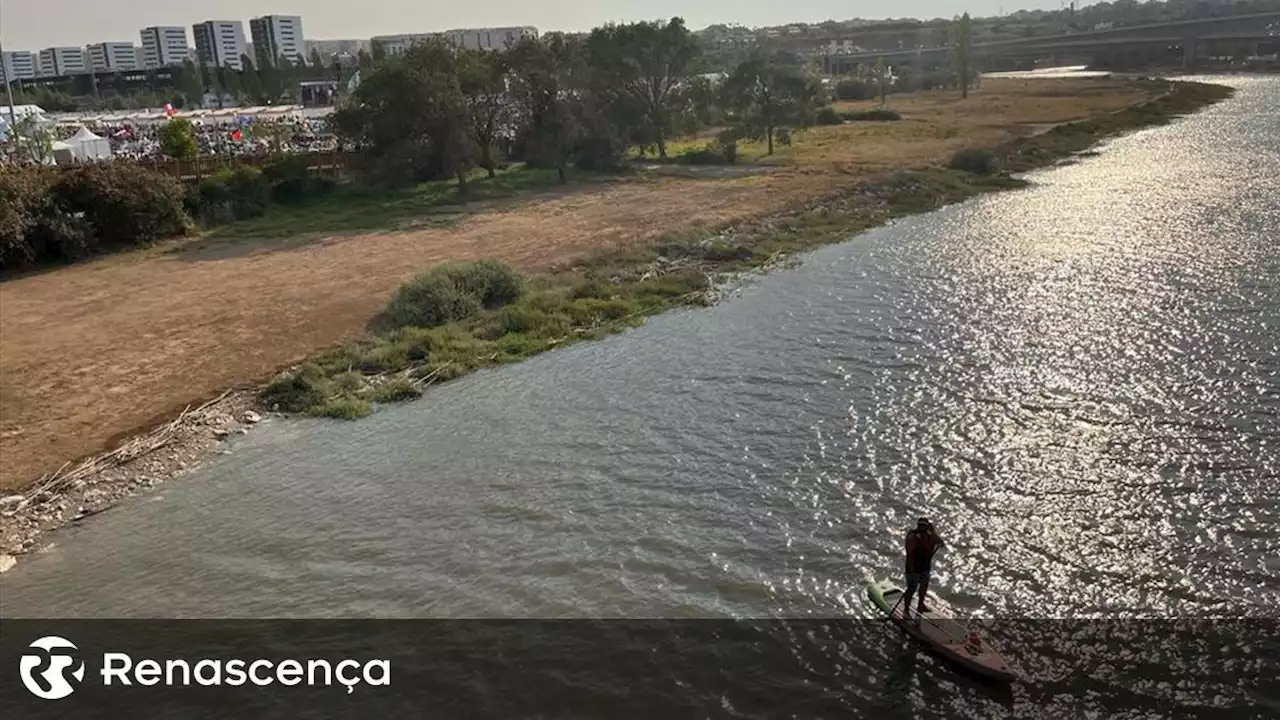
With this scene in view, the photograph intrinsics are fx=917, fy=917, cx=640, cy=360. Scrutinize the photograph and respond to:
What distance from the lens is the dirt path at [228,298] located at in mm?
28828

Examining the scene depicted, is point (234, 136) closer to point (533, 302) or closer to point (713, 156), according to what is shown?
point (713, 156)

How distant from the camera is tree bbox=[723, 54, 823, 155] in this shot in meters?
85.2

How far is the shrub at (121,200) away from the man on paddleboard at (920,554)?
52306 mm

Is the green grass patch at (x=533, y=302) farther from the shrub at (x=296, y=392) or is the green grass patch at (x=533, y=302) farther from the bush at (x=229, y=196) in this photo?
the bush at (x=229, y=196)

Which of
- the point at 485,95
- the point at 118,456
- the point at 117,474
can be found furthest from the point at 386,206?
the point at 117,474

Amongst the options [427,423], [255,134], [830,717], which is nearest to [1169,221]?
[427,423]

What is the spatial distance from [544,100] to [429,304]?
4057 cm

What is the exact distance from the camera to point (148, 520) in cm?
2217

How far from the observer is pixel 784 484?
21.7 m

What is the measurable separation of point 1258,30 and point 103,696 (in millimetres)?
218368

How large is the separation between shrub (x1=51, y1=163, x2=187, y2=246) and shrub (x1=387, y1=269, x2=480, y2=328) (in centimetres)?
2593

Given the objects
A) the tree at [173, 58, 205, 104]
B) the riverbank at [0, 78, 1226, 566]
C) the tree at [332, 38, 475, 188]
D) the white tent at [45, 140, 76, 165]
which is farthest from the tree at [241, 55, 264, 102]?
the riverbank at [0, 78, 1226, 566]

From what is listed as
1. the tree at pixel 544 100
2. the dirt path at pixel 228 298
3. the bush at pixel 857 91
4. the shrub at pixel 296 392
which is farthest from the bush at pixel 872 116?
the shrub at pixel 296 392

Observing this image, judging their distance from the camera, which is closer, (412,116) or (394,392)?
(394,392)
